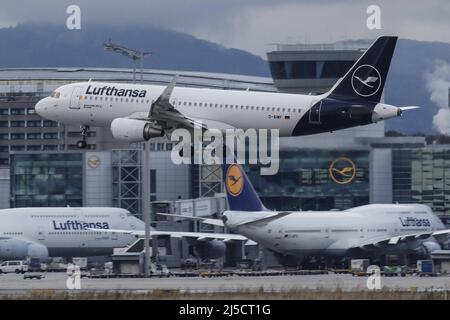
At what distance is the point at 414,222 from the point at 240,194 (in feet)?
52.6

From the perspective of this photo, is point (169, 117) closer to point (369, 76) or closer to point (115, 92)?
point (115, 92)

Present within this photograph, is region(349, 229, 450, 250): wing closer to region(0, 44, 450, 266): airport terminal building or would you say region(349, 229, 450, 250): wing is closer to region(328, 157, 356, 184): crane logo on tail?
region(328, 157, 356, 184): crane logo on tail

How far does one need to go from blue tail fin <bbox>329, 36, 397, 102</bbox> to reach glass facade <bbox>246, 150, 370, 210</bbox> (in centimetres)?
4338

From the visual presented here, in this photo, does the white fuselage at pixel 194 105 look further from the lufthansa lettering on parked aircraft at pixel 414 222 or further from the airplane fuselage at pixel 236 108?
the lufthansa lettering on parked aircraft at pixel 414 222

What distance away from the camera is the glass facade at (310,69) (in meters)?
163

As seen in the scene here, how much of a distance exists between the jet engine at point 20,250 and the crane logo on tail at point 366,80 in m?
36.0

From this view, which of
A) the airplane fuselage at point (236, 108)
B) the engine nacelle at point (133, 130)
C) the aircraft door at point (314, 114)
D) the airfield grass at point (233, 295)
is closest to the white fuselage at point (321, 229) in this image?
the airplane fuselage at point (236, 108)

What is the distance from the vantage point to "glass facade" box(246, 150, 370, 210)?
518ft

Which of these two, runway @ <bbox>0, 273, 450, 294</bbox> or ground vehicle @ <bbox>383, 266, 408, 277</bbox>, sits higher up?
runway @ <bbox>0, 273, 450, 294</bbox>

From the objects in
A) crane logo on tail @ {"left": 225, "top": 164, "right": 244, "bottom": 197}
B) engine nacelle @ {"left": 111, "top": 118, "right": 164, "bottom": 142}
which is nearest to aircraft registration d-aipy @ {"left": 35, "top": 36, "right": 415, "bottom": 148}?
engine nacelle @ {"left": 111, "top": 118, "right": 164, "bottom": 142}

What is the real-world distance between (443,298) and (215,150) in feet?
143

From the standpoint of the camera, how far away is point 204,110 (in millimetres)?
104438
